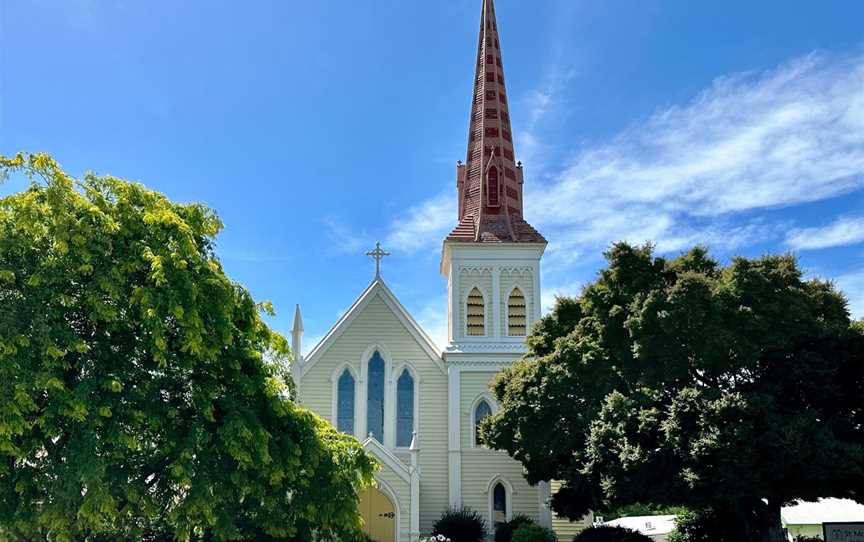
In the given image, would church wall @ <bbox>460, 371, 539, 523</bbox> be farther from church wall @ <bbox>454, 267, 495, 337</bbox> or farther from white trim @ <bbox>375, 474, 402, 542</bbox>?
church wall @ <bbox>454, 267, 495, 337</bbox>

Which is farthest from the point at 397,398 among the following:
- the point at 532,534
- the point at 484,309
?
the point at 532,534

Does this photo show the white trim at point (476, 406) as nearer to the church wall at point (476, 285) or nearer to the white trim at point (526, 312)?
the white trim at point (526, 312)

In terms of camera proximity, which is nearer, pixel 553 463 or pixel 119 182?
pixel 119 182

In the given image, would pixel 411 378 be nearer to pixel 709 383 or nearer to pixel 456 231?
pixel 456 231

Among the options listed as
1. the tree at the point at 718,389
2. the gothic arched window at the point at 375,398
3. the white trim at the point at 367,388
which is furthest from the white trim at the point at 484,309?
the tree at the point at 718,389

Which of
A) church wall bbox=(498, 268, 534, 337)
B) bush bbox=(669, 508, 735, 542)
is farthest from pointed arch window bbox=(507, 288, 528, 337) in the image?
bush bbox=(669, 508, 735, 542)

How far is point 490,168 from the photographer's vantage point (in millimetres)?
32719

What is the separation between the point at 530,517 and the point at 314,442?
49.3 feet

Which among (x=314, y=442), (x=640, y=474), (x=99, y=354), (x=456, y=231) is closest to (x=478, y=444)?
(x=456, y=231)

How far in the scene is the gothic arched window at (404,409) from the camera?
2855 centimetres

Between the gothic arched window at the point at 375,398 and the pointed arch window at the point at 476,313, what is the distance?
153 inches

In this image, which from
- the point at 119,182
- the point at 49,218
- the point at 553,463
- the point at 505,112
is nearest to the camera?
the point at 49,218

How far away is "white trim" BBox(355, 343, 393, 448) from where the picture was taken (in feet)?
92.9

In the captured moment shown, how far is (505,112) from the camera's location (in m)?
35.1
